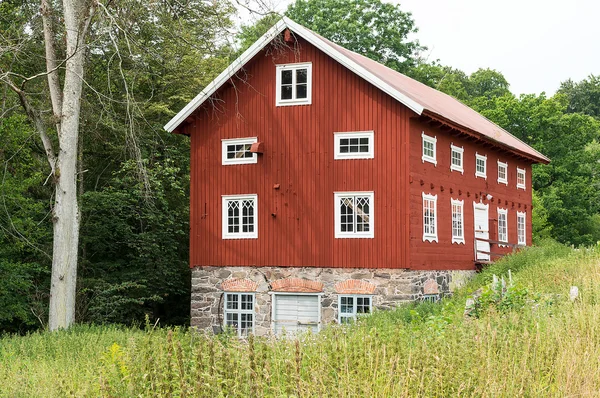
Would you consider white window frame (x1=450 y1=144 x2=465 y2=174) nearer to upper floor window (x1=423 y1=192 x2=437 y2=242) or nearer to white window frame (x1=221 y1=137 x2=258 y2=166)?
upper floor window (x1=423 y1=192 x2=437 y2=242)

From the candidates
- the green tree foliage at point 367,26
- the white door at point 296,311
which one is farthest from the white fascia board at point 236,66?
the green tree foliage at point 367,26

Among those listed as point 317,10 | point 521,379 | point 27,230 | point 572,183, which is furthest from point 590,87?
point 521,379

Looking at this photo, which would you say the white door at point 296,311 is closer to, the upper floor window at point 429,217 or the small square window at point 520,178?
the upper floor window at point 429,217

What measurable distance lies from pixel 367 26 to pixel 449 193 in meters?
21.8

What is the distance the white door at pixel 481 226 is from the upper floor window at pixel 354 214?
21.2 ft

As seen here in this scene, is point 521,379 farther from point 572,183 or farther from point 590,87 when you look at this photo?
point 590,87

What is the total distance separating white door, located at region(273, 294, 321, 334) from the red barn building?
0.04 meters

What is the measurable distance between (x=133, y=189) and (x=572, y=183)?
84.8ft

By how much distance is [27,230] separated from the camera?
22078mm

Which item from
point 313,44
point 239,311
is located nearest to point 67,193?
point 239,311

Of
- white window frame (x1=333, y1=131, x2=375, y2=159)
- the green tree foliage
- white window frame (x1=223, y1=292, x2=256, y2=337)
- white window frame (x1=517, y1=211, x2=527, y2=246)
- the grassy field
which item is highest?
the green tree foliage

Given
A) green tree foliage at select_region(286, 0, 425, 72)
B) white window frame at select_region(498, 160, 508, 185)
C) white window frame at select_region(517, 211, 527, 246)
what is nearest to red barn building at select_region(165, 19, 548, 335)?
white window frame at select_region(498, 160, 508, 185)

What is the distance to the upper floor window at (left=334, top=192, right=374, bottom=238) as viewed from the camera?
71.0 ft

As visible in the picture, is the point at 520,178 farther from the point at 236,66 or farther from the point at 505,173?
the point at 236,66
